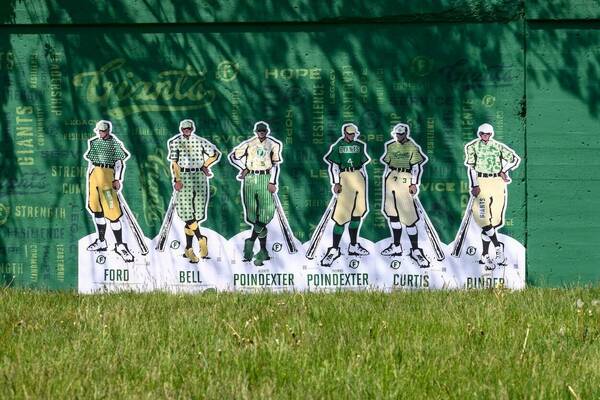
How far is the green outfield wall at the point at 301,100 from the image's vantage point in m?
8.23

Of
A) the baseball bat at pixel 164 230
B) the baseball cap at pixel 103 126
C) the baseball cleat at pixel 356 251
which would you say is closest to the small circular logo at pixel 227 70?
the baseball cap at pixel 103 126

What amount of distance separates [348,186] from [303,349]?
366cm

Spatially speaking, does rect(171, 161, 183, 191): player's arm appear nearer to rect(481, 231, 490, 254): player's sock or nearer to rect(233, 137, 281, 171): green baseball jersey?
rect(233, 137, 281, 171): green baseball jersey

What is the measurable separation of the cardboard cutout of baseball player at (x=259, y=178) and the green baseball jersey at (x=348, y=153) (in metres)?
0.57

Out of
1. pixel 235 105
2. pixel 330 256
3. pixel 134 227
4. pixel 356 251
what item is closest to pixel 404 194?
pixel 356 251

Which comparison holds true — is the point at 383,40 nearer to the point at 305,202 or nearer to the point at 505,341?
the point at 305,202

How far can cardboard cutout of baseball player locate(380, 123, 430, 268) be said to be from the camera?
27.0 ft

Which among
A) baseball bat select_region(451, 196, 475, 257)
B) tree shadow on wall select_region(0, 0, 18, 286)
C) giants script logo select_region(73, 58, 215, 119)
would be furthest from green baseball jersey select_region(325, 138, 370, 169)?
tree shadow on wall select_region(0, 0, 18, 286)

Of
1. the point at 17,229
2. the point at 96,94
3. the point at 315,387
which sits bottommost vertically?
the point at 315,387

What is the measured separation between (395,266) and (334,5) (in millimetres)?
2803

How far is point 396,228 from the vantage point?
8242 mm

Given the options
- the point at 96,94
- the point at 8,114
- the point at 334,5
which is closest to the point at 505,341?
the point at 334,5

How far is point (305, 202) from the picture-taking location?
27.2 feet

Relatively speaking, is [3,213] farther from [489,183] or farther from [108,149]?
[489,183]
